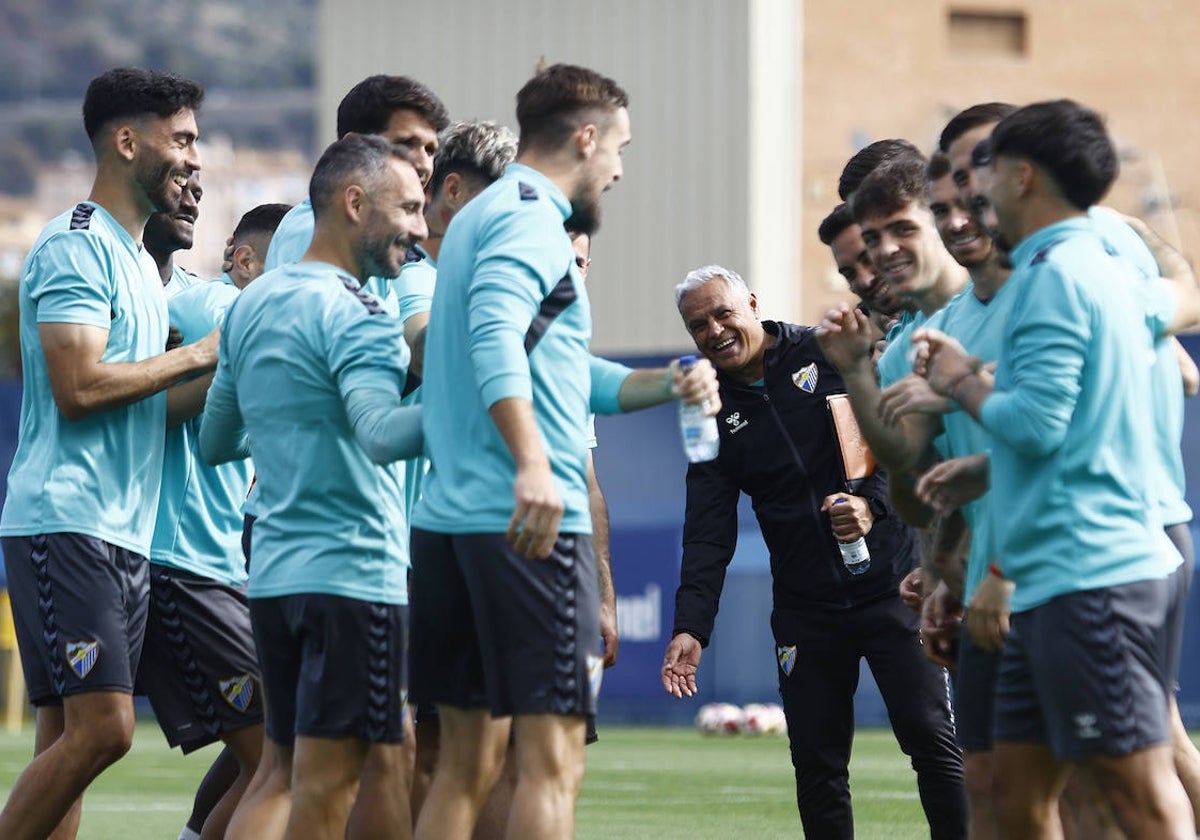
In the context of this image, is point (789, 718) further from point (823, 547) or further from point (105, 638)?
point (105, 638)

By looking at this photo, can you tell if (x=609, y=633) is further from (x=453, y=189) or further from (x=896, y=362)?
(x=453, y=189)

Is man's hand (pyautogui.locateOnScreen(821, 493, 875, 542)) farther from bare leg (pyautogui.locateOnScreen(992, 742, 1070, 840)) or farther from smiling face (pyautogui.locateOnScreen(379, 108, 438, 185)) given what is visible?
bare leg (pyautogui.locateOnScreen(992, 742, 1070, 840))

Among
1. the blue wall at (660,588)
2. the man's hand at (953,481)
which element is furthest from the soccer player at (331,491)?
the blue wall at (660,588)

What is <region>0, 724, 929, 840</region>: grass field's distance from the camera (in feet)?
32.4

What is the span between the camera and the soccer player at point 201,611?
6820 millimetres

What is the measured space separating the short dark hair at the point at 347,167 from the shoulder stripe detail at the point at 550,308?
25.8 inches

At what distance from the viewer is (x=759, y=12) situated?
42406mm

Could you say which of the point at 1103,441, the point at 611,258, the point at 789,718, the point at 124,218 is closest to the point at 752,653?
the point at 789,718

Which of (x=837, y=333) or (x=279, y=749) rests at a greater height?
(x=837, y=333)

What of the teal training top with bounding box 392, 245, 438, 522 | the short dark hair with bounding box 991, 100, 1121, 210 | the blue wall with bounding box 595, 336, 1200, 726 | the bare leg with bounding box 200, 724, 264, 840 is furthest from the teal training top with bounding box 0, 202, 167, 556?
the blue wall with bounding box 595, 336, 1200, 726

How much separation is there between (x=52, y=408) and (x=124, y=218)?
660mm

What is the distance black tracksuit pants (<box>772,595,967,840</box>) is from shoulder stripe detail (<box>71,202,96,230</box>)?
9.39 ft

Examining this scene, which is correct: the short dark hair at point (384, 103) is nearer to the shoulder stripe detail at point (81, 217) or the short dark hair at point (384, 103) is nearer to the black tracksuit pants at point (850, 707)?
the shoulder stripe detail at point (81, 217)

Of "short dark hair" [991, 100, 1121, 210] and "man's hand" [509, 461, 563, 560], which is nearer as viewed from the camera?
"short dark hair" [991, 100, 1121, 210]
